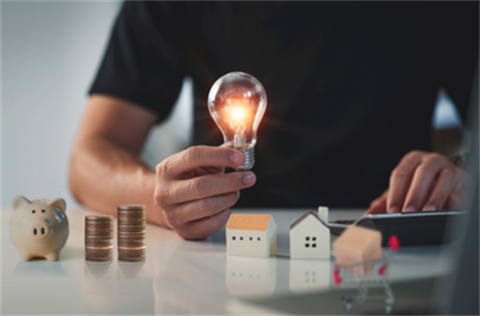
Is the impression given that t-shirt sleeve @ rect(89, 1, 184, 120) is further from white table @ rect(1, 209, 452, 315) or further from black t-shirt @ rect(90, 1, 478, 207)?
white table @ rect(1, 209, 452, 315)

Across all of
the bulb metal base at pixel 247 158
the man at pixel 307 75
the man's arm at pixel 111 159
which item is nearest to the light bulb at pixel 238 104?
the bulb metal base at pixel 247 158

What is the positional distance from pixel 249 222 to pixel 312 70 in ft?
2.50

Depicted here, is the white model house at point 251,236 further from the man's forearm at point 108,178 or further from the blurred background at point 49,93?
the blurred background at point 49,93

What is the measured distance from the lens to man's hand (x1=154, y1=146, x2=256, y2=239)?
0.50 m

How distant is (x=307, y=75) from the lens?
1.16 meters

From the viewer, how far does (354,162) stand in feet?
3.84

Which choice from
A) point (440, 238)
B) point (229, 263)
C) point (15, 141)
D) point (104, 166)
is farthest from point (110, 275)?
point (15, 141)

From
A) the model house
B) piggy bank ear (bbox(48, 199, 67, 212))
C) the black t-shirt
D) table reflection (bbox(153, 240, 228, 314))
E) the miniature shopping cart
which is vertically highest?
the black t-shirt

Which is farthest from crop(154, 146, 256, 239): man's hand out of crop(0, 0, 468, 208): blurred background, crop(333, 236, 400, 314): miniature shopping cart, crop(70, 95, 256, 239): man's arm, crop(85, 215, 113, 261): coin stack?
crop(0, 0, 468, 208): blurred background

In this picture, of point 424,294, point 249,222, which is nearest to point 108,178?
point 249,222

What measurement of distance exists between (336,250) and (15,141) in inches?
69.8

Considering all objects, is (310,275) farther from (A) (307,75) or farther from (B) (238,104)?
(A) (307,75)

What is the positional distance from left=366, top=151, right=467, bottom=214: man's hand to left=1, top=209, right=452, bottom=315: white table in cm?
16

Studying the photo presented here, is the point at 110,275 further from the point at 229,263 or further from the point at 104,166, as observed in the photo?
the point at 104,166
